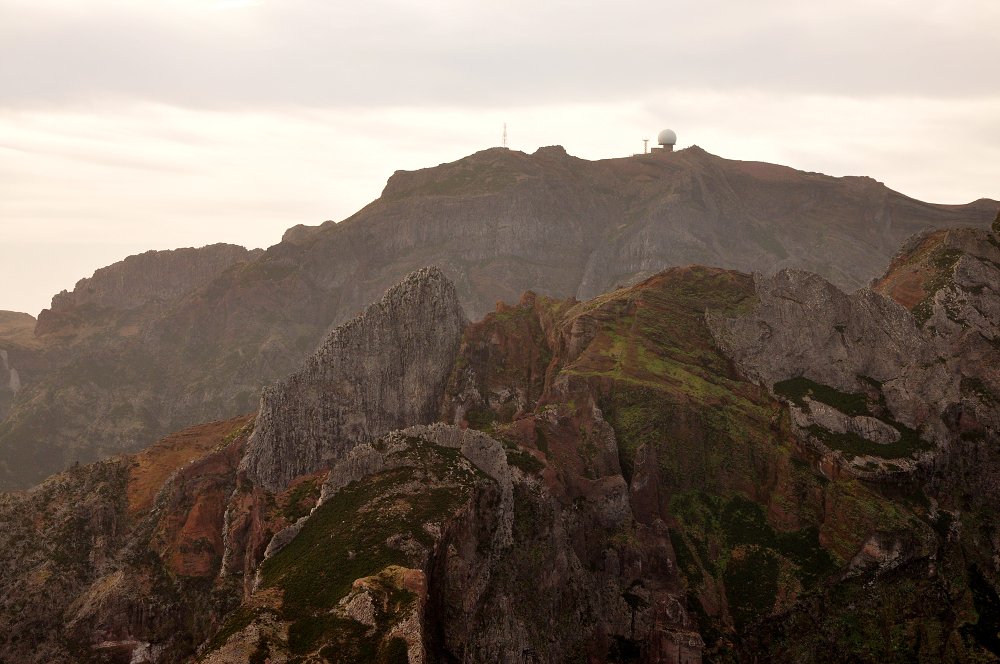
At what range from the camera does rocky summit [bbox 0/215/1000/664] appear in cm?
7625

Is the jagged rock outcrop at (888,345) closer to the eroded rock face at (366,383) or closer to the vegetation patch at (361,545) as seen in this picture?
the eroded rock face at (366,383)

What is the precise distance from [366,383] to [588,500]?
5823cm

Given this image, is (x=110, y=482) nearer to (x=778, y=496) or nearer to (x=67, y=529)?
(x=67, y=529)

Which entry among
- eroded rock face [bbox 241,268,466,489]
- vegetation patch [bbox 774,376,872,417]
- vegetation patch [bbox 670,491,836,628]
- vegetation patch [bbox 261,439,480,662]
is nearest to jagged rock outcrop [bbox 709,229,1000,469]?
vegetation patch [bbox 774,376,872,417]

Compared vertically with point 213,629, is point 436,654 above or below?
above

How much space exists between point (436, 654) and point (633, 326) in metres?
70.8

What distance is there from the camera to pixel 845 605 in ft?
291

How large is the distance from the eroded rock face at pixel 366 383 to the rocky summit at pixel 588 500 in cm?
48

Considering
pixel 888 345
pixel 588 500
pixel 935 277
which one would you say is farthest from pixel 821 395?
pixel 588 500

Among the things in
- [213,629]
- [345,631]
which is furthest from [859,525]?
[213,629]

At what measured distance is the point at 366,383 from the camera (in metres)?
138

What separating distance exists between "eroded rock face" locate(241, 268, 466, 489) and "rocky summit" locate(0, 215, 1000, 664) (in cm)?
48

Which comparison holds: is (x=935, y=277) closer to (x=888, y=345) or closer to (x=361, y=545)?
(x=888, y=345)

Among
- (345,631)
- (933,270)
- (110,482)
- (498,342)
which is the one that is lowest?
(110,482)
